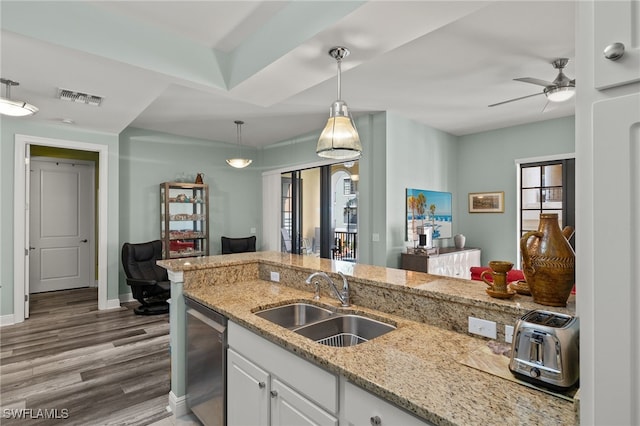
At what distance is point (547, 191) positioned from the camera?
5176 mm

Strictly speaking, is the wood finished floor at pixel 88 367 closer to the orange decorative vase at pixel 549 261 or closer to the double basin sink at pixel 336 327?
the double basin sink at pixel 336 327

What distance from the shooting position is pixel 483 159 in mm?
5672

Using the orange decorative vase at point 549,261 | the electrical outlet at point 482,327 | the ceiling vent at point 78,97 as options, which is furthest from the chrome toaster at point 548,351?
the ceiling vent at point 78,97

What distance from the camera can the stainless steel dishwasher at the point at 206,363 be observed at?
1.94m

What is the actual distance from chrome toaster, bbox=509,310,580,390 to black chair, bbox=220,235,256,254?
219 inches

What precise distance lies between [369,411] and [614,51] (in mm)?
1163

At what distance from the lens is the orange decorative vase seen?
4.03 feet

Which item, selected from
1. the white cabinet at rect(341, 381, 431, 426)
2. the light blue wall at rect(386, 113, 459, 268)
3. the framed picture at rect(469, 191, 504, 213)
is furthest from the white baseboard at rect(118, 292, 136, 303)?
the framed picture at rect(469, 191, 504, 213)

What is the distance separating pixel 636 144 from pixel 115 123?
198 inches

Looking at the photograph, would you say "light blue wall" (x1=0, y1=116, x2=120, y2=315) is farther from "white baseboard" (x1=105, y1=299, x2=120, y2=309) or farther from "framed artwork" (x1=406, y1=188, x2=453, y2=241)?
"framed artwork" (x1=406, y1=188, x2=453, y2=241)

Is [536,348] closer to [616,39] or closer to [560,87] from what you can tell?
[616,39]

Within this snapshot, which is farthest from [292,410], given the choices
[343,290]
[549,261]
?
[549,261]

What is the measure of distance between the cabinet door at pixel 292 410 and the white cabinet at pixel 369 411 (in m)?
0.10

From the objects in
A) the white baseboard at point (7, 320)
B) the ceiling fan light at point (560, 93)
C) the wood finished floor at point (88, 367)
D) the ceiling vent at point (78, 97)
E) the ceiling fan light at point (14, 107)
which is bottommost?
the wood finished floor at point (88, 367)
